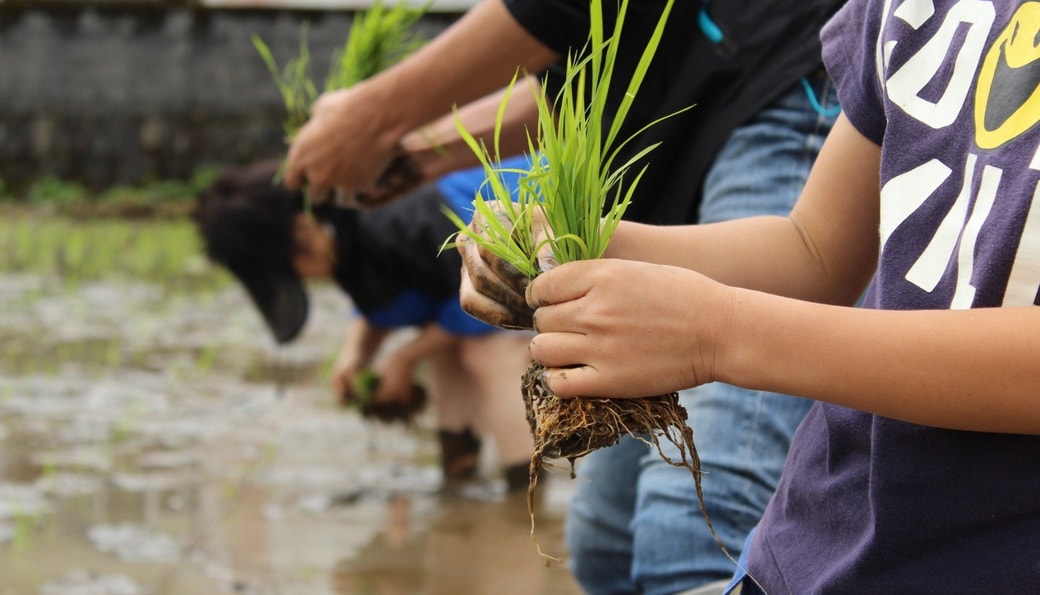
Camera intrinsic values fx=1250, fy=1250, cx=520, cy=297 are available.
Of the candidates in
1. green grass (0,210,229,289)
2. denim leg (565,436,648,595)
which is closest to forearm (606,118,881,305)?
denim leg (565,436,648,595)

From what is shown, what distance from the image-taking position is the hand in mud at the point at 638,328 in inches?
42.8

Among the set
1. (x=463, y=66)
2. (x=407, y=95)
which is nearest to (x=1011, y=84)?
(x=463, y=66)

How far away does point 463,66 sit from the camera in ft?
7.02

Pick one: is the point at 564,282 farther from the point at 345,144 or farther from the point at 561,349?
the point at 345,144

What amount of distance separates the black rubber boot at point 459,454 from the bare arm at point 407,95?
159 centimetres

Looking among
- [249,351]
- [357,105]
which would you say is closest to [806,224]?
[357,105]

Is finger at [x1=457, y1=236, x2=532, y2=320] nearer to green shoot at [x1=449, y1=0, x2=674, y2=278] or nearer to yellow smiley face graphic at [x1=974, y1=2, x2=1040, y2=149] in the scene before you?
green shoot at [x1=449, y1=0, x2=674, y2=278]

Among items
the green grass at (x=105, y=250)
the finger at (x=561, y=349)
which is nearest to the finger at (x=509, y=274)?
the finger at (x=561, y=349)

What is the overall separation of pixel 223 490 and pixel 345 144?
164 cm

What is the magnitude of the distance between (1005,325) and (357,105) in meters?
1.59

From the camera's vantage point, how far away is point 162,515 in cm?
346

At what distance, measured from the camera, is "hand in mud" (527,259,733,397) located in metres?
1.09

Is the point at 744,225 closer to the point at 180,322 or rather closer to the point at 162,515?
the point at 162,515

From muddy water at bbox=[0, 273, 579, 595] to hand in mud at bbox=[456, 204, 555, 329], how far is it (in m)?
1.77
